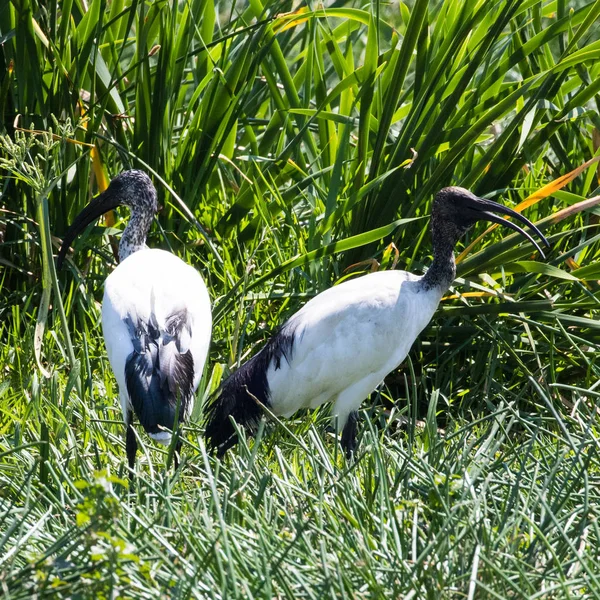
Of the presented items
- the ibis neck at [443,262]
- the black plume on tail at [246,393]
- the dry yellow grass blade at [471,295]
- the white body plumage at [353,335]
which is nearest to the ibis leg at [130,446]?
the black plume on tail at [246,393]

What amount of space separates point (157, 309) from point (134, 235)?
2.14 feet

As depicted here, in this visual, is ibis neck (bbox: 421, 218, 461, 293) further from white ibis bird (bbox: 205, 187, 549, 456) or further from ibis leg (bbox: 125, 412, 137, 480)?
ibis leg (bbox: 125, 412, 137, 480)

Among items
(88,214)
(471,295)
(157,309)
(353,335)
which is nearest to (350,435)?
(353,335)

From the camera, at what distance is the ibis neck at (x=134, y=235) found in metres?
3.94

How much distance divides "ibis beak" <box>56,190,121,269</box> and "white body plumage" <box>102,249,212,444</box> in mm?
340

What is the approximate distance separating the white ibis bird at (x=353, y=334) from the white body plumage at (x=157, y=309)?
27 centimetres

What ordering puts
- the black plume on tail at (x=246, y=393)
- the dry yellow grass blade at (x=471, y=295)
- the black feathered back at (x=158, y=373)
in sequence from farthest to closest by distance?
the dry yellow grass blade at (x=471, y=295)
the black plume on tail at (x=246, y=393)
the black feathered back at (x=158, y=373)

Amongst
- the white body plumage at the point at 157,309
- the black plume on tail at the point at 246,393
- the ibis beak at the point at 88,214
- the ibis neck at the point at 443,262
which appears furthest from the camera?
the ibis beak at the point at 88,214

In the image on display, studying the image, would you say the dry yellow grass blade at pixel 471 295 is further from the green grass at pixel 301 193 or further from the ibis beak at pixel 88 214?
the ibis beak at pixel 88 214

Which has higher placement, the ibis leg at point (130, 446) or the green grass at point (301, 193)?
the green grass at point (301, 193)

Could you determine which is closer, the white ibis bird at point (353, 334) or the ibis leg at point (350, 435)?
the white ibis bird at point (353, 334)

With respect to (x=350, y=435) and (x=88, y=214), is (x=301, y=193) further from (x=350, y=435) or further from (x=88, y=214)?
(x=350, y=435)

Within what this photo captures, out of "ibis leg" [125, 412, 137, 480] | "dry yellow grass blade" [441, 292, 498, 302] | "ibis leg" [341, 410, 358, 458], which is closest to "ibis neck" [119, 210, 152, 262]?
"ibis leg" [125, 412, 137, 480]

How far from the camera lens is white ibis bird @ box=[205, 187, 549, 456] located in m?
3.58
